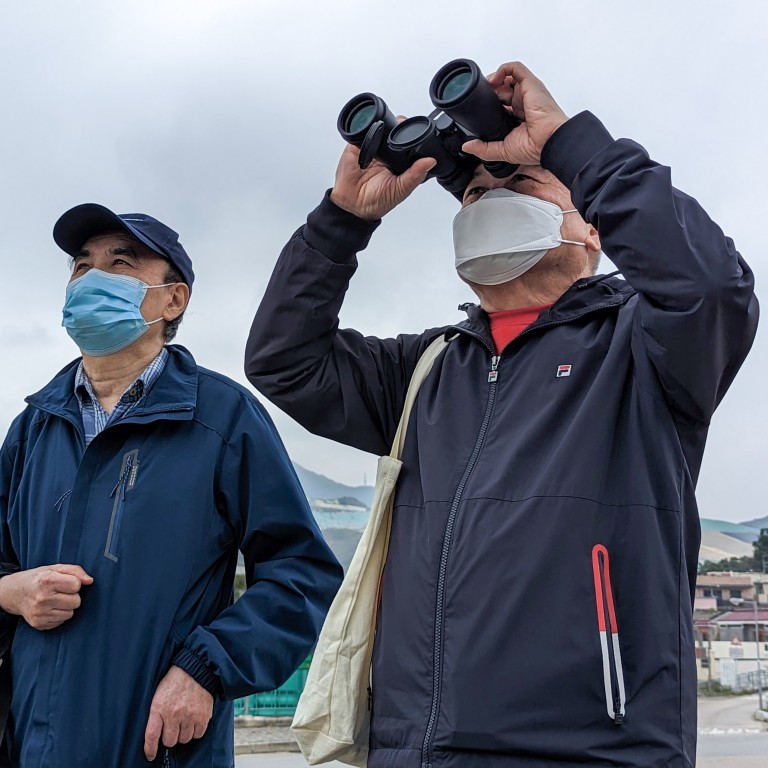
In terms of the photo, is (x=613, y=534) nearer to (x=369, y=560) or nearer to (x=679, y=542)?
(x=679, y=542)

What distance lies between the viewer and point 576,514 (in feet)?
5.84

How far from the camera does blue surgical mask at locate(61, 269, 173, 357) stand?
271 cm

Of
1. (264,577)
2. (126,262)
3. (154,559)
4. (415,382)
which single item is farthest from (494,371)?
(126,262)

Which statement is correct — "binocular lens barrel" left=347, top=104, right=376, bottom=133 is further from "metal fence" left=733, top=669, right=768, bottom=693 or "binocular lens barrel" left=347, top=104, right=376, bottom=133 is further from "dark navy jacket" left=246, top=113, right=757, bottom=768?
"metal fence" left=733, top=669, right=768, bottom=693

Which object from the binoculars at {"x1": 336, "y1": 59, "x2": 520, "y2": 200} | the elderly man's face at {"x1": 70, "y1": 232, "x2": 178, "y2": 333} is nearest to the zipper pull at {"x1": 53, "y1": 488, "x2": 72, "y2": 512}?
the elderly man's face at {"x1": 70, "y1": 232, "x2": 178, "y2": 333}

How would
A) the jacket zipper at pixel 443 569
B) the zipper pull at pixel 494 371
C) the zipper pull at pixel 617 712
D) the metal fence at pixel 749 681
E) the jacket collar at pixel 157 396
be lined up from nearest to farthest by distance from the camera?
the zipper pull at pixel 617 712 → the jacket zipper at pixel 443 569 → the zipper pull at pixel 494 371 → the jacket collar at pixel 157 396 → the metal fence at pixel 749 681

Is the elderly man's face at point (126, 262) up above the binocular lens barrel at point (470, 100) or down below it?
below

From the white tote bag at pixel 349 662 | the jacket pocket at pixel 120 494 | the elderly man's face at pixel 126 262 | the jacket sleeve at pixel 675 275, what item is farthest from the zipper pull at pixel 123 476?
the jacket sleeve at pixel 675 275

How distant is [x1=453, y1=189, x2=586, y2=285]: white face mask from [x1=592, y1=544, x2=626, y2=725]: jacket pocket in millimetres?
851

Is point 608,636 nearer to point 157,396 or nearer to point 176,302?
point 157,396

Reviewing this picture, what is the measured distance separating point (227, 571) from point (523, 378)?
1063mm

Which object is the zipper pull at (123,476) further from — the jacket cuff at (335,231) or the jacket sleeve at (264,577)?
the jacket cuff at (335,231)

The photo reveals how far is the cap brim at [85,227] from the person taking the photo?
110 inches

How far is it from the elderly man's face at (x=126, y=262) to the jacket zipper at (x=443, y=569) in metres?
1.27
